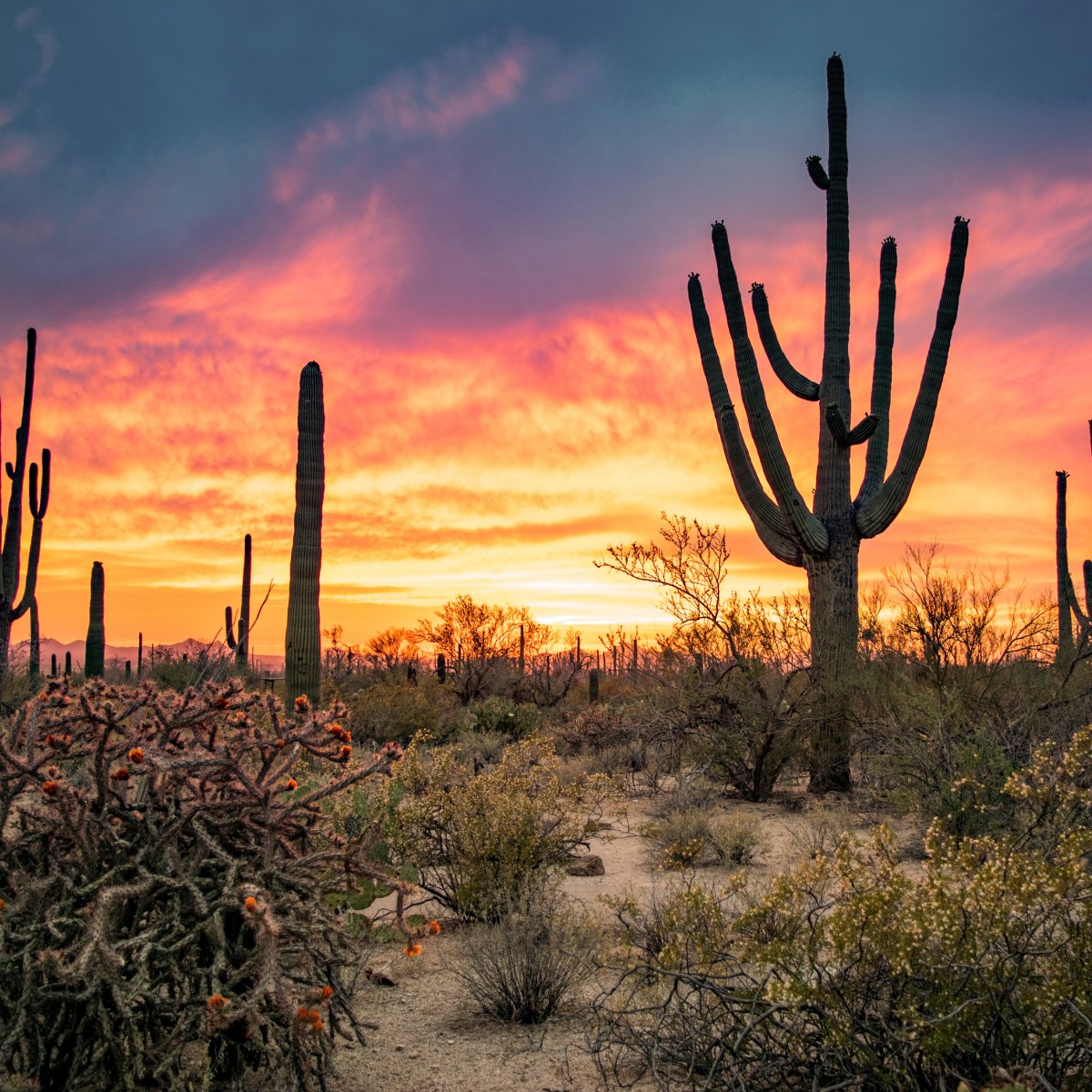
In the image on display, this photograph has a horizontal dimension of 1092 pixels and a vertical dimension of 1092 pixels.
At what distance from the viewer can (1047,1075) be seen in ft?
11.2

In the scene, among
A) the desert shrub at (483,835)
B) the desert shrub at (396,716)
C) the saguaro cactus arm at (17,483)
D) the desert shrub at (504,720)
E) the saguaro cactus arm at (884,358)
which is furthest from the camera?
the saguaro cactus arm at (17,483)

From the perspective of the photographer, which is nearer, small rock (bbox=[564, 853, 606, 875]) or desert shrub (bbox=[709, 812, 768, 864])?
small rock (bbox=[564, 853, 606, 875])

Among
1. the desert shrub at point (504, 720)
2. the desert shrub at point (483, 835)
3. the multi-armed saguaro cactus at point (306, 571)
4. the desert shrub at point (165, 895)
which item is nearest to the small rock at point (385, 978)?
the desert shrub at point (483, 835)

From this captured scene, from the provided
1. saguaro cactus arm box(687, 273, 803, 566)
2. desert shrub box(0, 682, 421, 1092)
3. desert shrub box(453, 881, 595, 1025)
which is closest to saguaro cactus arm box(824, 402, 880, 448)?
saguaro cactus arm box(687, 273, 803, 566)

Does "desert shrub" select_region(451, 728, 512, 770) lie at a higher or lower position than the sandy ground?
A: higher

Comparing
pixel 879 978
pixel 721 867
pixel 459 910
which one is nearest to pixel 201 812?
pixel 879 978

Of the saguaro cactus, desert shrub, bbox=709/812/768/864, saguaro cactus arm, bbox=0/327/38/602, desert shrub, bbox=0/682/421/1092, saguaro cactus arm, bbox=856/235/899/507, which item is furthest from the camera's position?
the saguaro cactus

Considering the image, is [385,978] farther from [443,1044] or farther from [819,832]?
[819,832]

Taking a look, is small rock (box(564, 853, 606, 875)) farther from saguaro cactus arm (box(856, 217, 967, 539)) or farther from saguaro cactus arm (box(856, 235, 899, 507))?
saguaro cactus arm (box(856, 235, 899, 507))

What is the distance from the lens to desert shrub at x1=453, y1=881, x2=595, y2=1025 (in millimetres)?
5270

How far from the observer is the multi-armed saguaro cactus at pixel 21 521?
2180 cm

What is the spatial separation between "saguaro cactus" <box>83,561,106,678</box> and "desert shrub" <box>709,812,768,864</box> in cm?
2115

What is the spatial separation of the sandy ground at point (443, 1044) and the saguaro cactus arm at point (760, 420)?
871 cm

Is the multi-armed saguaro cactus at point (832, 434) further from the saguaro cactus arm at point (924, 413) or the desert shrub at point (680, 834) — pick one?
the desert shrub at point (680, 834)
